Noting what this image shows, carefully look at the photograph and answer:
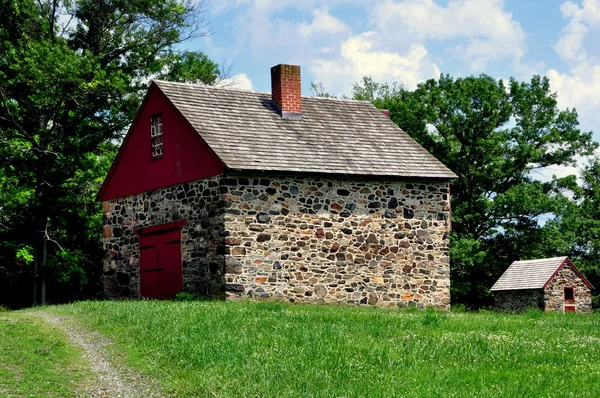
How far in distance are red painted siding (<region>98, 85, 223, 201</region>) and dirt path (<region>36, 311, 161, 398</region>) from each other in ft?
29.4

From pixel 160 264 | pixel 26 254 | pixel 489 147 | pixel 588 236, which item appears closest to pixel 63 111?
pixel 26 254

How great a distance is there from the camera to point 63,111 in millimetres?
32094

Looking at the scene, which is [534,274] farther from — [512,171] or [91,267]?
[91,267]

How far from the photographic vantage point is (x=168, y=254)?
24.2 meters

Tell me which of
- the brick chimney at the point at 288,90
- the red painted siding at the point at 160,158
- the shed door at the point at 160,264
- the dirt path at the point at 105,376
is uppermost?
the brick chimney at the point at 288,90

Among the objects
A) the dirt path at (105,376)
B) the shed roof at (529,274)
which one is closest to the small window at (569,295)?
the shed roof at (529,274)

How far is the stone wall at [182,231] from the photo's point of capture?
73.6 ft

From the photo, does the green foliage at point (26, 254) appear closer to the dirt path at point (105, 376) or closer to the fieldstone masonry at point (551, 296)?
the dirt path at point (105, 376)

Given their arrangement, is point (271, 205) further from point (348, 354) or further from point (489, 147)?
point (489, 147)

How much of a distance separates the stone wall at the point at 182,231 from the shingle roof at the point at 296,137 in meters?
1.63

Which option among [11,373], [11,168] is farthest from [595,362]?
[11,168]

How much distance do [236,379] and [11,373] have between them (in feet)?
10.7

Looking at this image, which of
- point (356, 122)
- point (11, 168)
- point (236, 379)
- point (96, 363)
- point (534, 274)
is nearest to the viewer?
point (236, 379)

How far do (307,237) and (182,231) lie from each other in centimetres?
369
